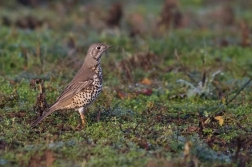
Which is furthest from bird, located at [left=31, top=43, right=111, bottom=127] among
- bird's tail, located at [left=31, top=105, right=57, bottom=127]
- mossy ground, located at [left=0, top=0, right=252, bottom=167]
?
mossy ground, located at [left=0, top=0, right=252, bottom=167]

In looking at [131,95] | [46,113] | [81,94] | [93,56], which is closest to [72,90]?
[81,94]

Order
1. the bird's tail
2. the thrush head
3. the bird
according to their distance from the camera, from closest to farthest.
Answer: the bird's tail < the bird < the thrush head

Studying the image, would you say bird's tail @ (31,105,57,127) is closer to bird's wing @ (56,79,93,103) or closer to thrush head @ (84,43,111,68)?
bird's wing @ (56,79,93,103)

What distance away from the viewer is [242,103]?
32.5 feet

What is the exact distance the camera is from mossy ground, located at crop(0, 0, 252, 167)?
707cm

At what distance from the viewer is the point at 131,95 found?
396 inches

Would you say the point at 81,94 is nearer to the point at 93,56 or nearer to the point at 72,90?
the point at 72,90

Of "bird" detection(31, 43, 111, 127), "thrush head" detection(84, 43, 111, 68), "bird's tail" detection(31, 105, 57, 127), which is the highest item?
"thrush head" detection(84, 43, 111, 68)

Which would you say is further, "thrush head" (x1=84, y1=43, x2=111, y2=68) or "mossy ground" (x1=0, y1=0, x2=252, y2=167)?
"thrush head" (x1=84, y1=43, x2=111, y2=68)

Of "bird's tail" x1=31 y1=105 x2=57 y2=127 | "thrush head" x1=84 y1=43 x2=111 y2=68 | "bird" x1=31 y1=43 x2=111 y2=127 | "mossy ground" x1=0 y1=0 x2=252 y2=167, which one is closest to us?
"mossy ground" x1=0 y1=0 x2=252 y2=167

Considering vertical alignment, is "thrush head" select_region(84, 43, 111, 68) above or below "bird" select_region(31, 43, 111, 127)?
above

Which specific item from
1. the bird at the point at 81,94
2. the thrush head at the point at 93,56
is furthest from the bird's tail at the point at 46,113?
the thrush head at the point at 93,56

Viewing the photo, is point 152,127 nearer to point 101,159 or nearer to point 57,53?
point 101,159

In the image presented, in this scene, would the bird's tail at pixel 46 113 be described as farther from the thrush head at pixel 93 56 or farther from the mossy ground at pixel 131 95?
the thrush head at pixel 93 56
